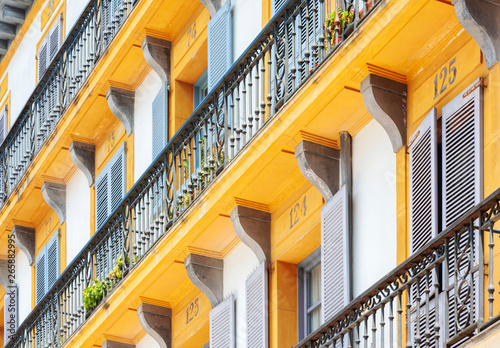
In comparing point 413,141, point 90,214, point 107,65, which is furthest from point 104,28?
point 413,141

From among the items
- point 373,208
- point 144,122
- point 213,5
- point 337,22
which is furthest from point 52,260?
point 337,22

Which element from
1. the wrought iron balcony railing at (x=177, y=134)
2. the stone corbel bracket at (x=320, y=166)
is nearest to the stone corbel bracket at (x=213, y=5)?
the wrought iron balcony railing at (x=177, y=134)

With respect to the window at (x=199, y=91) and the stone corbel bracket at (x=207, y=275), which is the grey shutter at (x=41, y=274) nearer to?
the window at (x=199, y=91)

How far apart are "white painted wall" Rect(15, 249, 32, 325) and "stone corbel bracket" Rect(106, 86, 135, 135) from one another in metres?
5.32

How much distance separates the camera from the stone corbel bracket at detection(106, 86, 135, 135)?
72.1 feet

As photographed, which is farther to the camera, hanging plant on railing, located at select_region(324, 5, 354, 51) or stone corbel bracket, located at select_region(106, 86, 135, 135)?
stone corbel bracket, located at select_region(106, 86, 135, 135)

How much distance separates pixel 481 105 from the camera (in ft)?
42.8

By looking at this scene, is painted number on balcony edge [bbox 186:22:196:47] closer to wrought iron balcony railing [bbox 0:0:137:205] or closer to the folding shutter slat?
wrought iron balcony railing [bbox 0:0:137:205]

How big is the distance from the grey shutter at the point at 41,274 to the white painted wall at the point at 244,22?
786cm

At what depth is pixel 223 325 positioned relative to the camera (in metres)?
17.6

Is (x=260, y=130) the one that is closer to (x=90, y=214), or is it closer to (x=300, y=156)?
(x=300, y=156)

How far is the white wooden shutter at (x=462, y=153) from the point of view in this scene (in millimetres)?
12859

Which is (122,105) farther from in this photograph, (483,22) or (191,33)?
(483,22)

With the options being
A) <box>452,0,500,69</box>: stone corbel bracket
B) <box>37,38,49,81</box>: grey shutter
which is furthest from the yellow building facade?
<box>37,38,49,81</box>: grey shutter
